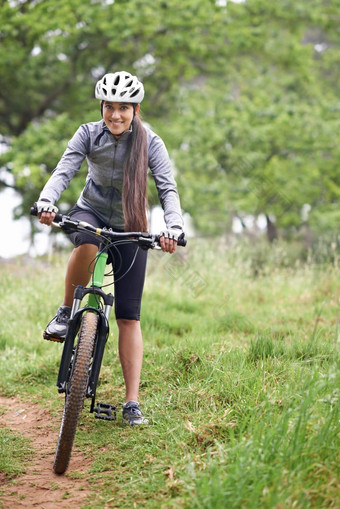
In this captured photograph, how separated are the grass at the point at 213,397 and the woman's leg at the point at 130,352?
8.1 inches

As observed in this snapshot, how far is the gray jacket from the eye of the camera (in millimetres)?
3814

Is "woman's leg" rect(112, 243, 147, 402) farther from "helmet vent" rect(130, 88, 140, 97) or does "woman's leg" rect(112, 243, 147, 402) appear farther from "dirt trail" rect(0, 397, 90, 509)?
"helmet vent" rect(130, 88, 140, 97)

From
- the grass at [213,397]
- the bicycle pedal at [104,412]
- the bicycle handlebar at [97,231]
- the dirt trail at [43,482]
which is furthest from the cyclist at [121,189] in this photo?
the dirt trail at [43,482]

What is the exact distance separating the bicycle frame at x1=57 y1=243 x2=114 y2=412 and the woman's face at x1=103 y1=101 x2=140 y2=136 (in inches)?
32.1

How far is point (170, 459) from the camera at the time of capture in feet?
10.4

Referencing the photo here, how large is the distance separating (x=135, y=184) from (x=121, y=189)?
15 centimetres

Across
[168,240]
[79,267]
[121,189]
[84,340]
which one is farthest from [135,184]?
[84,340]

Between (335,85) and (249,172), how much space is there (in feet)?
26.5

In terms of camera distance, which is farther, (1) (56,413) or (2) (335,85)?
(2) (335,85)

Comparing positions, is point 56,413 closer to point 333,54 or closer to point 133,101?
point 133,101

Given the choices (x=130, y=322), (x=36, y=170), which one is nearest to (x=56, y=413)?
(x=130, y=322)

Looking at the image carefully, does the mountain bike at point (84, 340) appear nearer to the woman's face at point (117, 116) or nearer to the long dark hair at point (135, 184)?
the long dark hair at point (135, 184)

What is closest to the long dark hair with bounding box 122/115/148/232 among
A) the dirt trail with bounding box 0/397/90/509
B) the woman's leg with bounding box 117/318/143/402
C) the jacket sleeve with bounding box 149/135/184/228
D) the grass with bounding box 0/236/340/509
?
the jacket sleeve with bounding box 149/135/184/228

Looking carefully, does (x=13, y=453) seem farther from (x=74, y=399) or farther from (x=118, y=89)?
(x=118, y=89)
